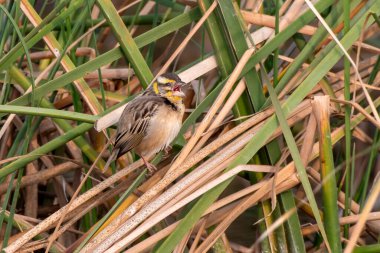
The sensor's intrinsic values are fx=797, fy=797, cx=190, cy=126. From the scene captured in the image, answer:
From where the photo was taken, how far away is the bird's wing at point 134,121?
3.16m

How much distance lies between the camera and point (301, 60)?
9.30 ft

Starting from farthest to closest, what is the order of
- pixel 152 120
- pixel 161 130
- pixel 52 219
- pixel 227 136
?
pixel 152 120 → pixel 161 130 → pixel 227 136 → pixel 52 219

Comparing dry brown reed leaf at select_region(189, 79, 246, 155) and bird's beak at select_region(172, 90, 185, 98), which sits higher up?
bird's beak at select_region(172, 90, 185, 98)

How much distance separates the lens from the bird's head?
10.4 ft

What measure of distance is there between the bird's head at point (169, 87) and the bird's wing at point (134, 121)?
0.04 m

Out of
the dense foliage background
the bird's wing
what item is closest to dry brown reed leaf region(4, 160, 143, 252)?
the dense foliage background

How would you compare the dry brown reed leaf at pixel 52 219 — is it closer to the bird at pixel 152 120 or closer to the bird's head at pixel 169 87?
the bird at pixel 152 120

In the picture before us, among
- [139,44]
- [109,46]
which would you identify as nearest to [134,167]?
[139,44]

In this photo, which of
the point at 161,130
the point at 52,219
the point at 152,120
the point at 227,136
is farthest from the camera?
the point at 152,120

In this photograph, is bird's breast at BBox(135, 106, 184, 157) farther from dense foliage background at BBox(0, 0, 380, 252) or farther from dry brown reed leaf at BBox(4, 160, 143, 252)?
dry brown reed leaf at BBox(4, 160, 143, 252)

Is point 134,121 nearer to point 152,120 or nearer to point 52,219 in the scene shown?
point 152,120

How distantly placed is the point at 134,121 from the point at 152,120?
13cm

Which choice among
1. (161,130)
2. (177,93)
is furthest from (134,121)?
(177,93)

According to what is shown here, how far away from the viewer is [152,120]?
3334 millimetres
